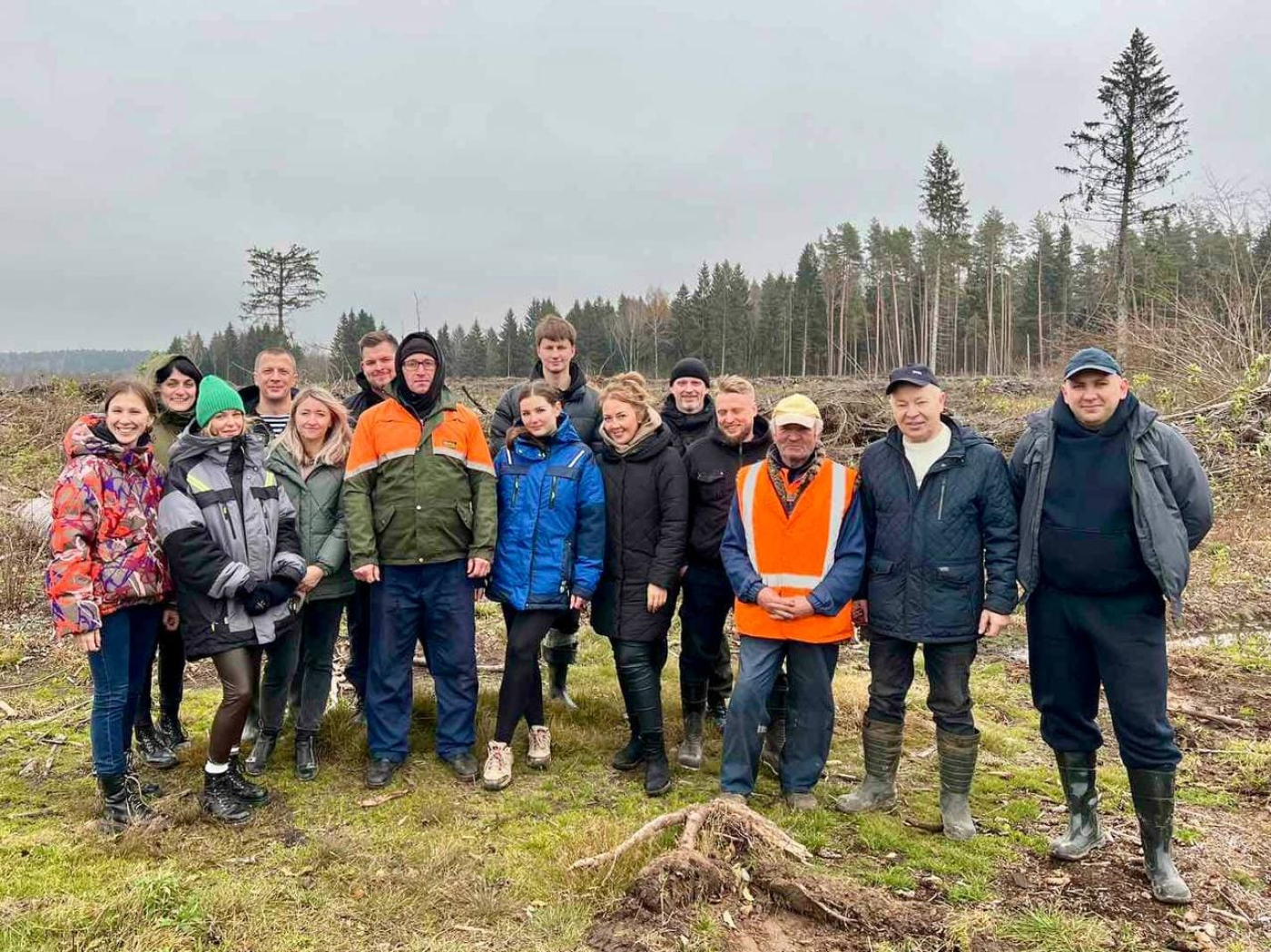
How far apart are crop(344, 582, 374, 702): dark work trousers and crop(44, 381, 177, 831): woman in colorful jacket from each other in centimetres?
118

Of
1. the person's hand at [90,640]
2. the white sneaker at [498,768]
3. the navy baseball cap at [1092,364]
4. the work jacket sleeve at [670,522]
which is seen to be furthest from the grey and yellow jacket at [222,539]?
the navy baseball cap at [1092,364]

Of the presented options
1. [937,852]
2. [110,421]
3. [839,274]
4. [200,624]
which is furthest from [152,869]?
[839,274]

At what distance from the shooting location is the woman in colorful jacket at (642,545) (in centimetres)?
446

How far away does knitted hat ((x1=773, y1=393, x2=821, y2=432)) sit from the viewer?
4.02 meters

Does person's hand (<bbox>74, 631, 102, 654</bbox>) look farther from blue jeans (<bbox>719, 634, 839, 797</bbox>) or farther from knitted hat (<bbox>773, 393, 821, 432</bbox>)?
knitted hat (<bbox>773, 393, 821, 432</bbox>)

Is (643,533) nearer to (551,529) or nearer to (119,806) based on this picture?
(551,529)

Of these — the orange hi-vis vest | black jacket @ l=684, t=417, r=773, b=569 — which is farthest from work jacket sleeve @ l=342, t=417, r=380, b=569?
the orange hi-vis vest

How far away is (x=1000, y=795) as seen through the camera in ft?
14.8

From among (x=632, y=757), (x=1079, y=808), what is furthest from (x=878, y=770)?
(x=632, y=757)

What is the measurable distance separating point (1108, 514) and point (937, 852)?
1820 mm

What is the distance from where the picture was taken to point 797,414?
4031 mm

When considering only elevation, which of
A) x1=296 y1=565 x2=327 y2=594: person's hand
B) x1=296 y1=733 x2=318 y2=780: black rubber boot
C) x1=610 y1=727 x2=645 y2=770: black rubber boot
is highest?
x1=296 y1=565 x2=327 y2=594: person's hand

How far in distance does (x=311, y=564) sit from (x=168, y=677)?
Answer: 1.30 m

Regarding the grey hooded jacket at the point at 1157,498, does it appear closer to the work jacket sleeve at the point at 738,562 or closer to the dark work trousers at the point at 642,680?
the work jacket sleeve at the point at 738,562
